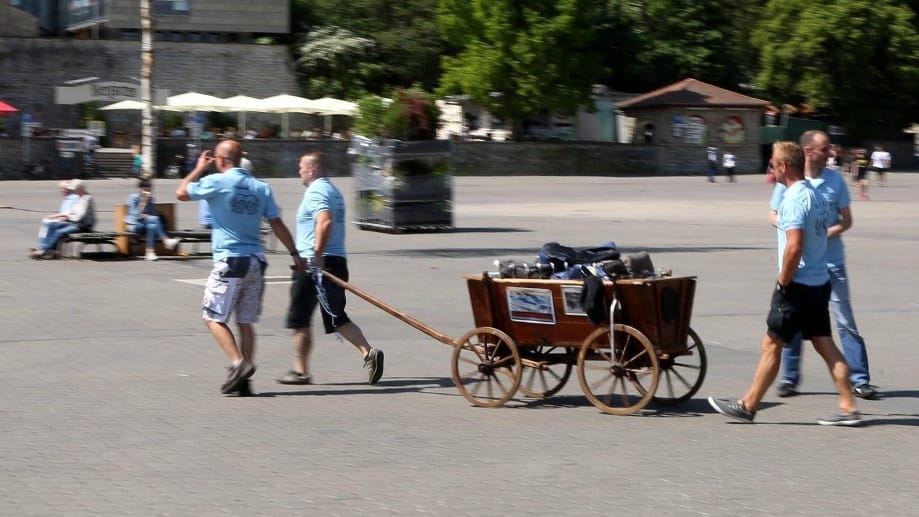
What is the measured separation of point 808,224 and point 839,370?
35.4 inches

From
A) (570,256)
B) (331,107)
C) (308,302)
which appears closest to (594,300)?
(570,256)

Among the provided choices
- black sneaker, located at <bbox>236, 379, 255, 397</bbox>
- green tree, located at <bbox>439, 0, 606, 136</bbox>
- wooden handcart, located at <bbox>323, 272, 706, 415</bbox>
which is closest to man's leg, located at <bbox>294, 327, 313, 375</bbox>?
black sneaker, located at <bbox>236, 379, 255, 397</bbox>

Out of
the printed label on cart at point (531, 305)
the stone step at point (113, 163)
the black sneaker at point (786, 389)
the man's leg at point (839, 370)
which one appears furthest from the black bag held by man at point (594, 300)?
the stone step at point (113, 163)

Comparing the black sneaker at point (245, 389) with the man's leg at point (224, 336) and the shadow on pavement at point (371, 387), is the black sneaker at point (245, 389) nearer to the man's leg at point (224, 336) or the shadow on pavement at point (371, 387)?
the shadow on pavement at point (371, 387)

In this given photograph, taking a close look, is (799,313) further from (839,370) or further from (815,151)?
(815,151)

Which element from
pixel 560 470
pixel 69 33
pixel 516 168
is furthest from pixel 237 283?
pixel 69 33

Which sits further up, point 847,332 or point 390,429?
point 847,332

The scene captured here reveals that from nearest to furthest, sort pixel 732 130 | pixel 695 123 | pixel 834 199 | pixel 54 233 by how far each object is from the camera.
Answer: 1. pixel 834 199
2. pixel 54 233
3. pixel 695 123
4. pixel 732 130

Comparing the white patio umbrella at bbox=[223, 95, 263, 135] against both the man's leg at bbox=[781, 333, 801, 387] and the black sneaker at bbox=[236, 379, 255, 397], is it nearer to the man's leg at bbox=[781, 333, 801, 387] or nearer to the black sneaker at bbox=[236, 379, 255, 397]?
the black sneaker at bbox=[236, 379, 255, 397]

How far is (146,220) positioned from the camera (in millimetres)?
19688

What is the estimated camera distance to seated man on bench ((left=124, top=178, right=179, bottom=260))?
773 inches

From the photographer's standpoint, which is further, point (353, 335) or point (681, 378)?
point (353, 335)

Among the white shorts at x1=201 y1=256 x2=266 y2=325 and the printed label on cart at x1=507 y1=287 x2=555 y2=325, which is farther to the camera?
the white shorts at x1=201 y1=256 x2=266 y2=325

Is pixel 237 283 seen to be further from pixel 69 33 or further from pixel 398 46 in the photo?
pixel 69 33
